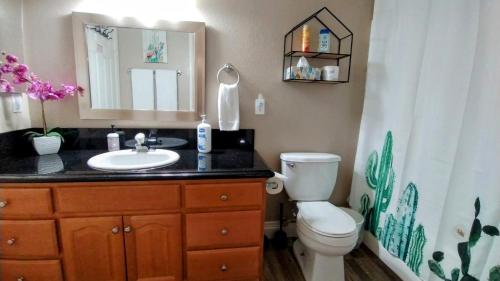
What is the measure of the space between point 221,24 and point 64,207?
1.37 m

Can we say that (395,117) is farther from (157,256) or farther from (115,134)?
(115,134)

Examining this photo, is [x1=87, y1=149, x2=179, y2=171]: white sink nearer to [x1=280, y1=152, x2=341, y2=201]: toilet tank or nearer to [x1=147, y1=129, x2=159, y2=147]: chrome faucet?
[x1=147, y1=129, x2=159, y2=147]: chrome faucet

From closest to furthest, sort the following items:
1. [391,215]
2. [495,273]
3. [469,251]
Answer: [495,273] → [469,251] → [391,215]

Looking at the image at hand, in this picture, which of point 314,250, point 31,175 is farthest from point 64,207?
point 314,250

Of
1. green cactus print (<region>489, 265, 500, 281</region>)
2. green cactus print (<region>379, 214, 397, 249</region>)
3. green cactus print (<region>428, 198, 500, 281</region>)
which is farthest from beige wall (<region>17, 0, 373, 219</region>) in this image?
green cactus print (<region>489, 265, 500, 281</region>)

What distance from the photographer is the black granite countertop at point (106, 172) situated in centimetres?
113

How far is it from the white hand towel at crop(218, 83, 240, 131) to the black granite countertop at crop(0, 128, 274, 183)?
0.75ft

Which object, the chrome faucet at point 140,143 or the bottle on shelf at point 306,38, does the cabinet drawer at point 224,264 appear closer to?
the chrome faucet at point 140,143

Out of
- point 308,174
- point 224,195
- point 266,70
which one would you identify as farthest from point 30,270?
point 266,70

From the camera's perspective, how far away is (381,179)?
5.53 ft

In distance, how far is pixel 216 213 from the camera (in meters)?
1.28

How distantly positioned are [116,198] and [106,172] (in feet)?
0.44

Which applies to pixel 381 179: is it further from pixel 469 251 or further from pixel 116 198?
pixel 116 198

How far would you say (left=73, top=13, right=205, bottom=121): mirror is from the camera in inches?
60.8
